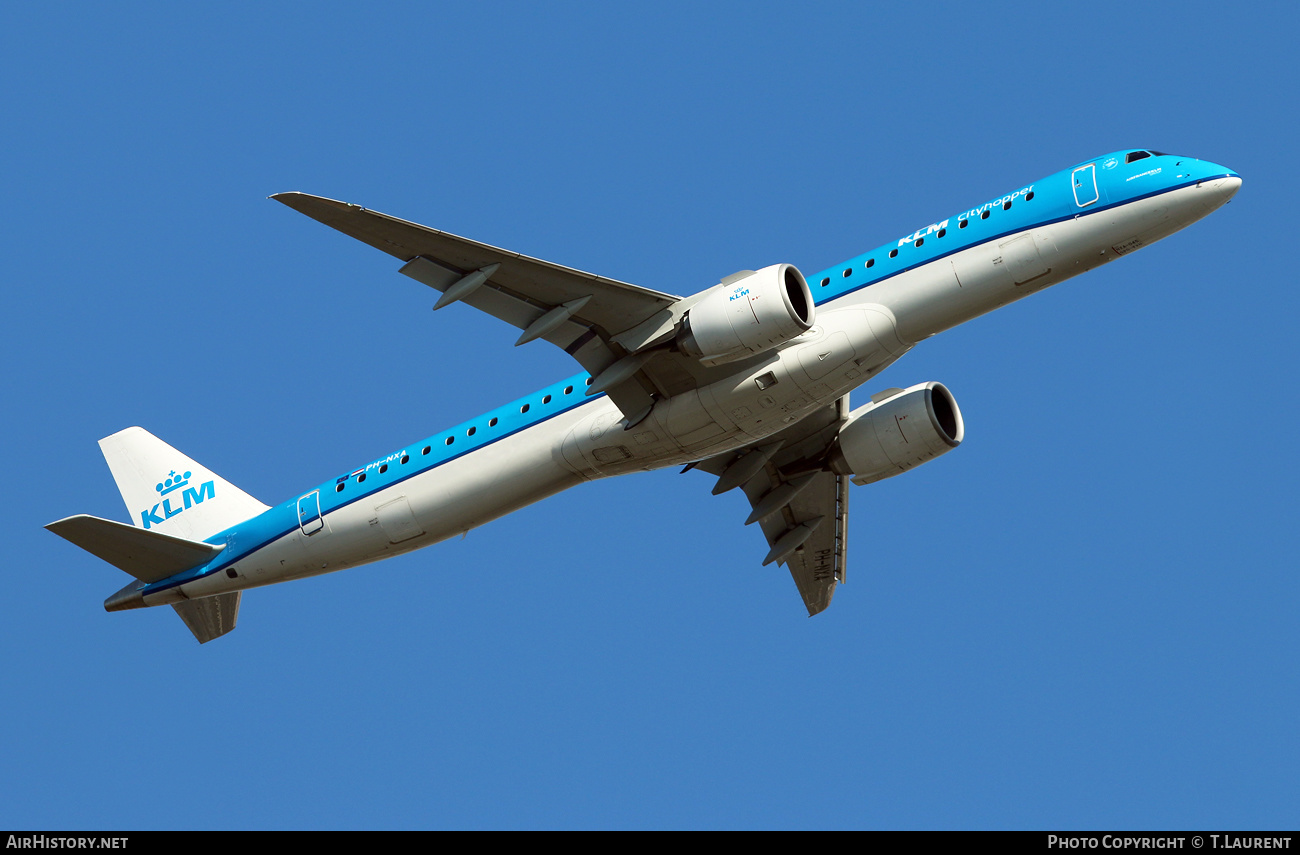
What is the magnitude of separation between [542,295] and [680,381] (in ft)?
11.8

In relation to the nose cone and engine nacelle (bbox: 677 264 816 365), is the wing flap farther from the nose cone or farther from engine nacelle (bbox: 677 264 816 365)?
the nose cone

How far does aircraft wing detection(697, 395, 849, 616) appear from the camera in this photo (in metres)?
36.6

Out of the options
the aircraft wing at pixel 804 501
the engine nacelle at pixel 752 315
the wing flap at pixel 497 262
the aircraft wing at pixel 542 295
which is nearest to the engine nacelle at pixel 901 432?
the aircraft wing at pixel 804 501

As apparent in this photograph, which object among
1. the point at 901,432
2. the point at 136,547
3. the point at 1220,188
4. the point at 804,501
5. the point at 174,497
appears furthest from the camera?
the point at 804,501

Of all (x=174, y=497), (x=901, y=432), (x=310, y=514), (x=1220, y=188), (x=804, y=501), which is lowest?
(x=310, y=514)

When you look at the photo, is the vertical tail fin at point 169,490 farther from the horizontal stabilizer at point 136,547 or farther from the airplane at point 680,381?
the horizontal stabilizer at point 136,547

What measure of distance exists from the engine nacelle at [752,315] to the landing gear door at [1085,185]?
6.00 metres

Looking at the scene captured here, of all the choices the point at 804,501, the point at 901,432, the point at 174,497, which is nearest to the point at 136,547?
the point at 174,497

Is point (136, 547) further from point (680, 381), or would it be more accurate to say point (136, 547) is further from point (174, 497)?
point (680, 381)

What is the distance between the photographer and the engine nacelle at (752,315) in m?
28.4

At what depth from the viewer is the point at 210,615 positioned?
125 ft
